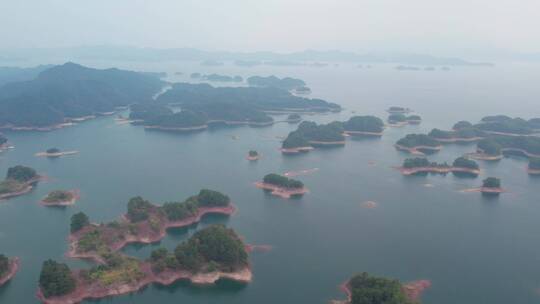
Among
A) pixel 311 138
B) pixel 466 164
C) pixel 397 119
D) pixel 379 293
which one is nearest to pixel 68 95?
pixel 311 138

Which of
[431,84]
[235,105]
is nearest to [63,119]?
[235,105]

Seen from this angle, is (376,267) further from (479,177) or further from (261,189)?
(479,177)

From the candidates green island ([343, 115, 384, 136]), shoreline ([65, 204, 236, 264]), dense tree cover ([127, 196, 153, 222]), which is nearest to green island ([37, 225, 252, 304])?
shoreline ([65, 204, 236, 264])

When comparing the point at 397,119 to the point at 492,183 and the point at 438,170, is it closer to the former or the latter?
the point at 438,170

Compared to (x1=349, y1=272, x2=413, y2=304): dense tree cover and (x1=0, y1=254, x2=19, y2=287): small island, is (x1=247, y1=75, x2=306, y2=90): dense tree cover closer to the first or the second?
(x1=0, y1=254, x2=19, y2=287): small island

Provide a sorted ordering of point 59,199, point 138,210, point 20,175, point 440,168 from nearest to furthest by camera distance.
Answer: point 138,210 < point 59,199 < point 20,175 < point 440,168

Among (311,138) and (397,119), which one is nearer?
(311,138)
